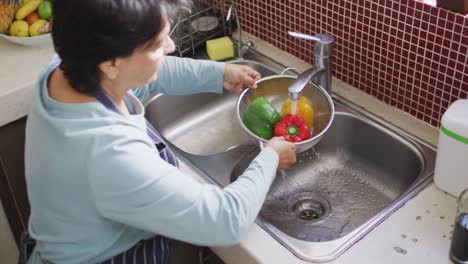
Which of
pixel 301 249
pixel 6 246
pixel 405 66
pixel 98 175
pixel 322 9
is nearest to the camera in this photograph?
pixel 98 175

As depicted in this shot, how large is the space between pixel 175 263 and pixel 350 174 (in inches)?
18.5

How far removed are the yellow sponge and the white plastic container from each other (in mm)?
678

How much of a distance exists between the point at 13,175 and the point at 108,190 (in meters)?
0.67

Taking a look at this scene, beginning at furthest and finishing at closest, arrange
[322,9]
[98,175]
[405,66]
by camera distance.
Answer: [322,9]
[405,66]
[98,175]

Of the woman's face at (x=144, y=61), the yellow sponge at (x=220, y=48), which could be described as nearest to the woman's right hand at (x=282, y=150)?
the woman's face at (x=144, y=61)

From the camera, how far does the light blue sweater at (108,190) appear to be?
0.86 m

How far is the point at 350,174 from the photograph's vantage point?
142 cm

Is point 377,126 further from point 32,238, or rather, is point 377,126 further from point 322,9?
point 32,238

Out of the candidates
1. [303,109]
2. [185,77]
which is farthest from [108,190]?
[303,109]

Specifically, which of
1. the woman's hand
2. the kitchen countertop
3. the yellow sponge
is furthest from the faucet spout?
the yellow sponge

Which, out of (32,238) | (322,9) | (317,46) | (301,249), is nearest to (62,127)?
(32,238)

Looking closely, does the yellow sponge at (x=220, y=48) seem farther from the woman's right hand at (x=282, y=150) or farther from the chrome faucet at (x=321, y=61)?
the woman's right hand at (x=282, y=150)

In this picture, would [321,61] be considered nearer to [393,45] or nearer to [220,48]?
[393,45]

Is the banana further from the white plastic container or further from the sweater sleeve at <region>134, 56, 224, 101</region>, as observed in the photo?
the white plastic container
